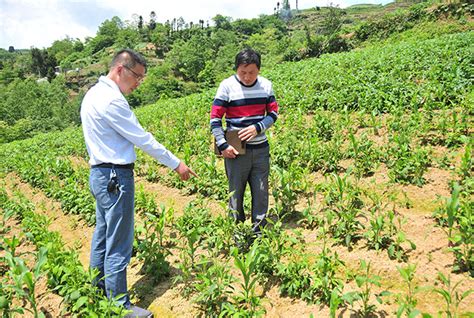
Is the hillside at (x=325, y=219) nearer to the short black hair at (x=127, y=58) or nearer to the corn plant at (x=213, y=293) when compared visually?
the corn plant at (x=213, y=293)

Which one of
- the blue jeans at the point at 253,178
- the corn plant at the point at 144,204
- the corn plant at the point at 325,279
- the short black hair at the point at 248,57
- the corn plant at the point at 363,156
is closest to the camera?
the corn plant at the point at 325,279

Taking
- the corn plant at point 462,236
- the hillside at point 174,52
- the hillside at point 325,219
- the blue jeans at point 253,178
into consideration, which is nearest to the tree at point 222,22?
the hillside at point 174,52

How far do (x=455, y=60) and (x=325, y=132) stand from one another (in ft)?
14.1

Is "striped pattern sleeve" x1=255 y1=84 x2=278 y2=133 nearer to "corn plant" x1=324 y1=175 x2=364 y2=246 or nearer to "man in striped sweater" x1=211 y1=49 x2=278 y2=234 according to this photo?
"man in striped sweater" x1=211 y1=49 x2=278 y2=234

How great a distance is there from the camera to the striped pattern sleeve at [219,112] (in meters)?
3.52

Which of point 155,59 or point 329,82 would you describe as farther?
point 155,59

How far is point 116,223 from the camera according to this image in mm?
3010

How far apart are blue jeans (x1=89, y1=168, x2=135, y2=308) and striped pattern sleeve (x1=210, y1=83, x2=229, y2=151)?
3.31 ft

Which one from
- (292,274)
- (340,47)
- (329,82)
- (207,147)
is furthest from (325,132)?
(340,47)

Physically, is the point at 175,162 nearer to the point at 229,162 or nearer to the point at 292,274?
the point at 229,162

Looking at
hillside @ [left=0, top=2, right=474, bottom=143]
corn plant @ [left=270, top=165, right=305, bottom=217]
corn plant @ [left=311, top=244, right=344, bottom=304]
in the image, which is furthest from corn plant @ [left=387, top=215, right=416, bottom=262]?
hillside @ [left=0, top=2, right=474, bottom=143]

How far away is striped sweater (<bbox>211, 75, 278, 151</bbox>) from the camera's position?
3.52 meters

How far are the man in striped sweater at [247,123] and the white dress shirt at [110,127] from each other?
0.90 m

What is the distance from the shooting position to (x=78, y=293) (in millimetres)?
3113
